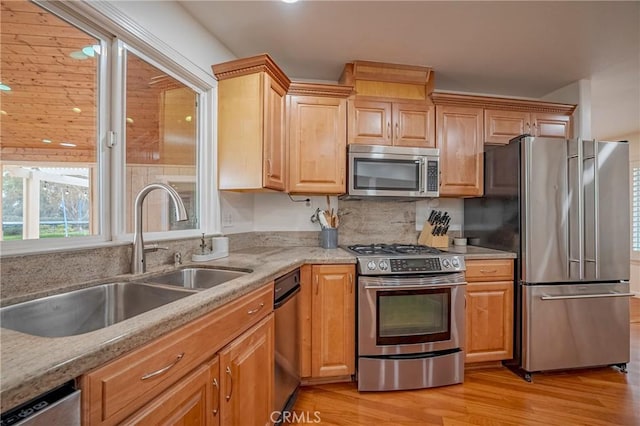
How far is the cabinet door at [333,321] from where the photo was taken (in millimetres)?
2062

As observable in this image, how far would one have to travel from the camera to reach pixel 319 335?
207cm

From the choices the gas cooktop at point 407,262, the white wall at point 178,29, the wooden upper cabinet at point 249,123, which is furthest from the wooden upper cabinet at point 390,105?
the white wall at point 178,29

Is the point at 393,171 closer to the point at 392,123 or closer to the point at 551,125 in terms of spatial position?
the point at 392,123

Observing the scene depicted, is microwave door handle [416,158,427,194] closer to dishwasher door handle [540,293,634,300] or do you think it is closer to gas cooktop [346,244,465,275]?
gas cooktop [346,244,465,275]

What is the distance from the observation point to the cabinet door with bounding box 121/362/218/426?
0.78m

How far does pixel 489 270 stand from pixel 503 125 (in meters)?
1.36

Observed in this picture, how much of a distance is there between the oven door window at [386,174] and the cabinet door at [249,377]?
1.36 metres

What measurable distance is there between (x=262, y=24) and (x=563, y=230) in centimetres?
267

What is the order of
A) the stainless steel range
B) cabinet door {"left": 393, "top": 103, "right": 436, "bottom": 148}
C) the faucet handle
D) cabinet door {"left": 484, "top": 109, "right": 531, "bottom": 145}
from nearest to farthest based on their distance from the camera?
the faucet handle
the stainless steel range
cabinet door {"left": 393, "top": 103, "right": 436, "bottom": 148}
cabinet door {"left": 484, "top": 109, "right": 531, "bottom": 145}

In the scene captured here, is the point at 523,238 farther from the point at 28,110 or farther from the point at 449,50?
the point at 28,110

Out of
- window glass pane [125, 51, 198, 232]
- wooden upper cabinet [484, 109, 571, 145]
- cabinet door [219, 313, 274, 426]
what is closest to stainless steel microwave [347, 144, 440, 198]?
wooden upper cabinet [484, 109, 571, 145]

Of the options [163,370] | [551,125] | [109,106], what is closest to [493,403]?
[163,370]

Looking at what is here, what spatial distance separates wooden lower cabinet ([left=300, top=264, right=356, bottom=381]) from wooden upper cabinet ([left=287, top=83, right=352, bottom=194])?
73 cm

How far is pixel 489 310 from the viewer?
2283 millimetres
